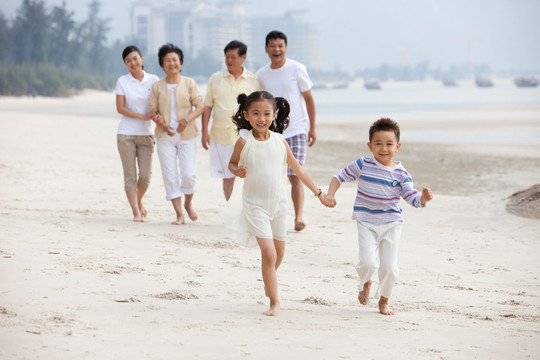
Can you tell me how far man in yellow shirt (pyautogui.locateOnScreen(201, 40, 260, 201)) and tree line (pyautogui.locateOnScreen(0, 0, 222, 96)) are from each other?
47823mm

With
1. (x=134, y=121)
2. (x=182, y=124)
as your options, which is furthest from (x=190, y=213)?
(x=134, y=121)

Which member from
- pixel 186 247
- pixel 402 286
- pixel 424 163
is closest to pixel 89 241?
pixel 186 247

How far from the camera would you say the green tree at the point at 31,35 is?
222ft

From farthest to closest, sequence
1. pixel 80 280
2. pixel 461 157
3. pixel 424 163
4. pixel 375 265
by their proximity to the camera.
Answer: pixel 461 157
pixel 424 163
pixel 80 280
pixel 375 265

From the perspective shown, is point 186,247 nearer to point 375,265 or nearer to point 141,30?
point 375,265

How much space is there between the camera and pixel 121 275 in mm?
5047

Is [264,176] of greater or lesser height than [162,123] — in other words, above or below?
below

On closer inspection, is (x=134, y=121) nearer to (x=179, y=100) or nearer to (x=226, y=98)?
(x=179, y=100)

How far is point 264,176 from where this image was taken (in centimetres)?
454

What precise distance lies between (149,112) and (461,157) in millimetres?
11762

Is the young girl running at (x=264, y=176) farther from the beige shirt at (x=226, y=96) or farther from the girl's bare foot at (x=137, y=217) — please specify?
the girl's bare foot at (x=137, y=217)

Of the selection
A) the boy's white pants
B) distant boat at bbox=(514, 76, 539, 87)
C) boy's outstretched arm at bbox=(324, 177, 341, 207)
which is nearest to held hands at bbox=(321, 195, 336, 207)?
boy's outstretched arm at bbox=(324, 177, 341, 207)

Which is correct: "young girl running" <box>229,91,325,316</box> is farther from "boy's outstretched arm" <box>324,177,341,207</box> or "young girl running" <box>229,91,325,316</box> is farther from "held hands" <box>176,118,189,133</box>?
"held hands" <box>176,118,189,133</box>

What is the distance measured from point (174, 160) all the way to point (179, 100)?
0.59 metres
